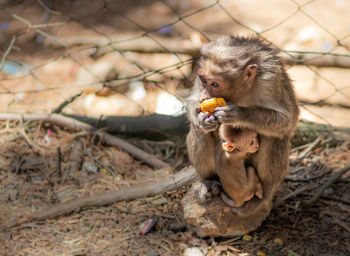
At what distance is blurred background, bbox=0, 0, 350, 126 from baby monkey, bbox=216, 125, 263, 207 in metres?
1.84

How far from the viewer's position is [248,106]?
122 inches

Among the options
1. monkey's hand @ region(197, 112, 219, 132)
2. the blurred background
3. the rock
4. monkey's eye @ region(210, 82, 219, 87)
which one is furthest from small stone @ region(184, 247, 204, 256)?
the blurred background

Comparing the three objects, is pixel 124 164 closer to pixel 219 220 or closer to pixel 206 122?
pixel 219 220

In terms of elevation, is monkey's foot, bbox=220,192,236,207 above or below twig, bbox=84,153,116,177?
above

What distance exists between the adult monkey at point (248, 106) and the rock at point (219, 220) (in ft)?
0.21

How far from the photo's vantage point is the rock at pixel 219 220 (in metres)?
3.24

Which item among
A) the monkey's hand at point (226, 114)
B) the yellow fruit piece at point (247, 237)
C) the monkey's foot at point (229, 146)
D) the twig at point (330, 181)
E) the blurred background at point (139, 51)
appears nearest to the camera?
the monkey's hand at point (226, 114)

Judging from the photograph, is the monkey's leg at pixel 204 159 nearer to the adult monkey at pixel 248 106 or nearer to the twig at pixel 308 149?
the adult monkey at pixel 248 106

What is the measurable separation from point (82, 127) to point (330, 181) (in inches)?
84.7

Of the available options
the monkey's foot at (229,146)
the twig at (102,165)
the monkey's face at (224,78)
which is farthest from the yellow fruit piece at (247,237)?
the twig at (102,165)

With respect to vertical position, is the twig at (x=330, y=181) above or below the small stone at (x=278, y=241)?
above

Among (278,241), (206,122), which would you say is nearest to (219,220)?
(278,241)

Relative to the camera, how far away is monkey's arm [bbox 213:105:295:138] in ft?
9.53

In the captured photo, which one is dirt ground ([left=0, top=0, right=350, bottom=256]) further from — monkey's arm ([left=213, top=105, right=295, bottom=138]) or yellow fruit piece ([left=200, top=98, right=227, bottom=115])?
yellow fruit piece ([left=200, top=98, right=227, bottom=115])
